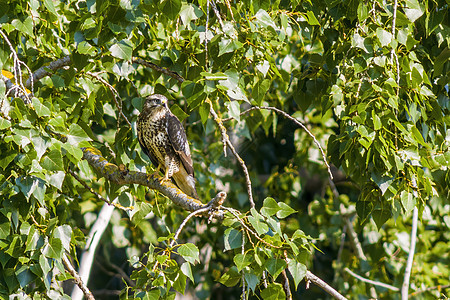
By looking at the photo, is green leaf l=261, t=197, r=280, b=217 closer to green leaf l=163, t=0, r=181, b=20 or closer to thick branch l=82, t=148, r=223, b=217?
thick branch l=82, t=148, r=223, b=217

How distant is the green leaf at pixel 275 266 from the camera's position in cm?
212

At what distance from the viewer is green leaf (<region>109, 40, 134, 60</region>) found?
97.4 inches

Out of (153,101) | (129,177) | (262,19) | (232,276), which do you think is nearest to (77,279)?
(129,177)

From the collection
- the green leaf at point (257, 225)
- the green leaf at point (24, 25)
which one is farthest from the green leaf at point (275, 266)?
the green leaf at point (24, 25)

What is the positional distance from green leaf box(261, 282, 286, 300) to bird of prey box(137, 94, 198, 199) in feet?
4.91

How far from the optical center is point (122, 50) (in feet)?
8.16

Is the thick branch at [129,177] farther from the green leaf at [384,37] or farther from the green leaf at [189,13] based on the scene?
the green leaf at [384,37]

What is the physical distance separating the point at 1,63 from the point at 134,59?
0.66m

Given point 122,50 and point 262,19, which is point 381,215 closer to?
point 262,19

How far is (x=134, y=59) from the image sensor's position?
9.82 ft

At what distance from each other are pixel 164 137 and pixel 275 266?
1718 millimetres

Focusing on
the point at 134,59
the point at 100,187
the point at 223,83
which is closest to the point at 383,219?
the point at 223,83

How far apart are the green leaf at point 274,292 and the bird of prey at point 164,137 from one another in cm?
150

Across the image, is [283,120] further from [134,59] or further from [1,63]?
[1,63]
